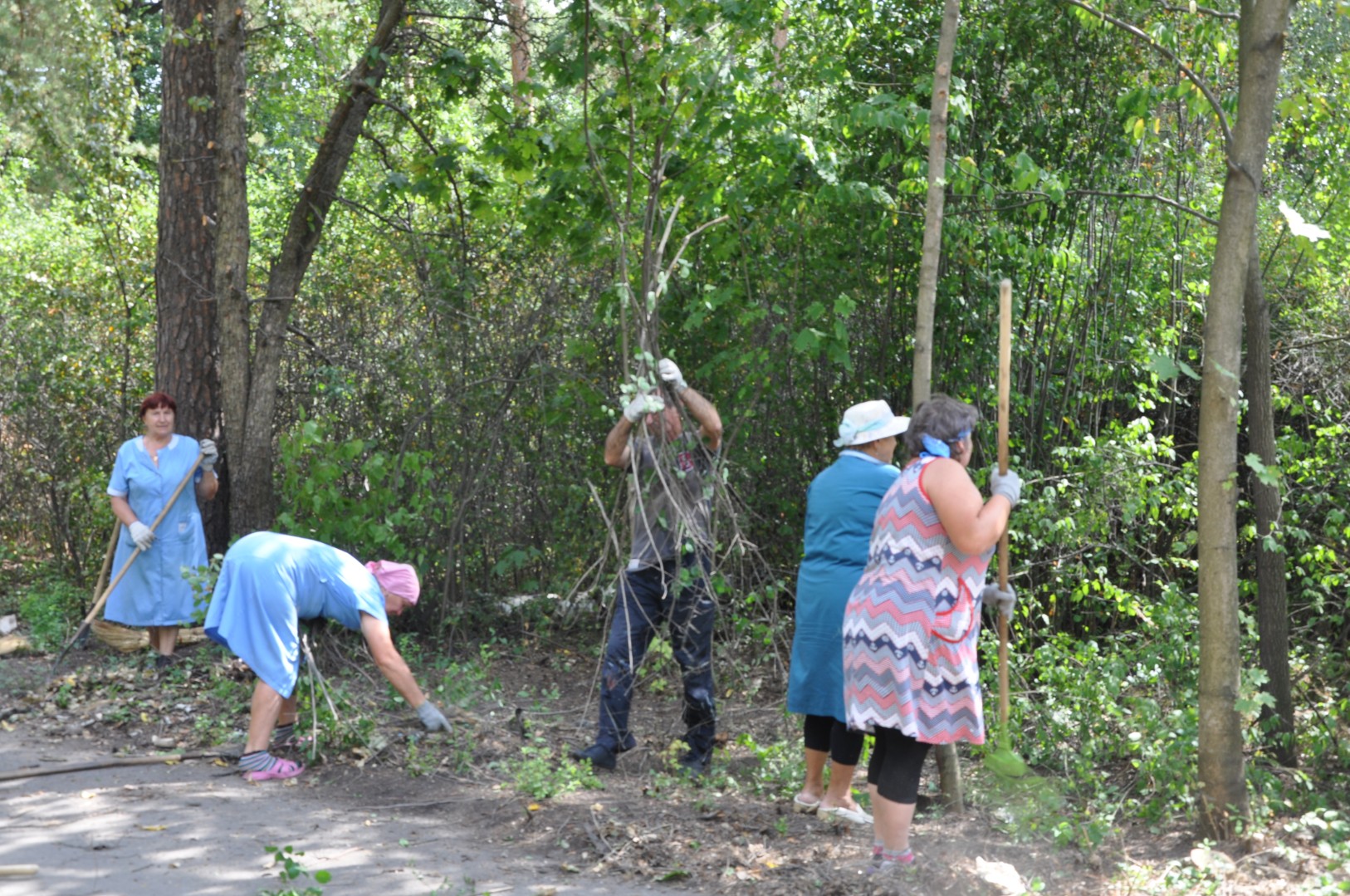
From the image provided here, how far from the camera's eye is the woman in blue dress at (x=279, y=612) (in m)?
5.67

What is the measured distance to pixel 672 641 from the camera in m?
5.84

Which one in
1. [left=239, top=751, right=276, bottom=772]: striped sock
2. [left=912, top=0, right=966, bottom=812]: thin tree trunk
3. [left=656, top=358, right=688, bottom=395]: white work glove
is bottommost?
[left=239, top=751, right=276, bottom=772]: striped sock

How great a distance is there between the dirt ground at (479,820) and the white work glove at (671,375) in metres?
1.75

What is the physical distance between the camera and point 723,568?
6.72 m

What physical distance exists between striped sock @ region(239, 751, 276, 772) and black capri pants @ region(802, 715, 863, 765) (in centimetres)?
248

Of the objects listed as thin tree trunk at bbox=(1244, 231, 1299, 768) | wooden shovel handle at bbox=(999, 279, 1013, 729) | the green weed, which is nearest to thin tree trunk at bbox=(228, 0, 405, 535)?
the green weed

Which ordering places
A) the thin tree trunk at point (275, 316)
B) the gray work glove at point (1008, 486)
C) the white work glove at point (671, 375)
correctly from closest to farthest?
the gray work glove at point (1008, 486)
the white work glove at point (671, 375)
the thin tree trunk at point (275, 316)

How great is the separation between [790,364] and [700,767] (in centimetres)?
285

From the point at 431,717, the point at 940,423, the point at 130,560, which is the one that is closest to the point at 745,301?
the point at 431,717

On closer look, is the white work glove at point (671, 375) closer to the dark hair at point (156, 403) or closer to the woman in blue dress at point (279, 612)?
the woman in blue dress at point (279, 612)

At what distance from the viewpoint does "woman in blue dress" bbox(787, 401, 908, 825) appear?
16.3ft

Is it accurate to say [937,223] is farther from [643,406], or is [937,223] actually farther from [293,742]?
[293,742]

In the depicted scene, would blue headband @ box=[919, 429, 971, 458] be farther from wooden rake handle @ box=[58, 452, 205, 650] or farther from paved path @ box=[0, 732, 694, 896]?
wooden rake handle @ box=[58, 452, 205, 650]

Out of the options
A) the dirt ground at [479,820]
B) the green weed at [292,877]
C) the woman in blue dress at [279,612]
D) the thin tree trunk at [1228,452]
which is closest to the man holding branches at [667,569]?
the dirt ground at [479,820]
